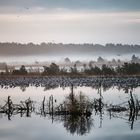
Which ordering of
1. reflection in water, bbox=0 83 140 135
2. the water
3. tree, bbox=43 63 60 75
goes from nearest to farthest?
the water < reflection in water, bbox=0 83 140 135 < tree, bbox=43 63 60 75

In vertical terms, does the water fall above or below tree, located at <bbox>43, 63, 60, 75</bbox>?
below

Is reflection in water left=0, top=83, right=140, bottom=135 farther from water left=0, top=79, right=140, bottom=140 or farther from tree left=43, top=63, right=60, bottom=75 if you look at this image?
tree left=43, top=63, right=60, bottom=75

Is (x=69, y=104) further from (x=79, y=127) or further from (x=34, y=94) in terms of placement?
(x=34, y=94)

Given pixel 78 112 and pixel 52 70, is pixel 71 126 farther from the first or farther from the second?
pixel 52 70

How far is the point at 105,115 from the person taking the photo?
41.7 m

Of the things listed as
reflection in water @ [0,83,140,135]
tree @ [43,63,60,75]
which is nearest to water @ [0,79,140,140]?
reflection in water @ [0,83,140,135]

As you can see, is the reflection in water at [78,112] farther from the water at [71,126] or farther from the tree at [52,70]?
the tree at [52,70]

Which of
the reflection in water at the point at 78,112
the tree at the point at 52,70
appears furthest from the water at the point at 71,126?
the tree at the point at 52,70

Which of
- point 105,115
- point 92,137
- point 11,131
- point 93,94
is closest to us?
point 92,137

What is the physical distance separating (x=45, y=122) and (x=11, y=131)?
3.82 meters

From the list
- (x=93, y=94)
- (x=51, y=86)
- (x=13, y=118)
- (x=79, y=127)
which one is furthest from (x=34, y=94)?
(x=79, y=127)

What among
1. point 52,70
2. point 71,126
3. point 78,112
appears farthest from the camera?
point 52,70

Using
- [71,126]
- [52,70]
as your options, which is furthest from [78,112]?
[52,70]

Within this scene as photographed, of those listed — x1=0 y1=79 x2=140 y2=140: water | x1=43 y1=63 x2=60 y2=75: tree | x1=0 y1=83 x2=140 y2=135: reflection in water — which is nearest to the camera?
x1=0 y1=79 x2=140 y2=140: water
